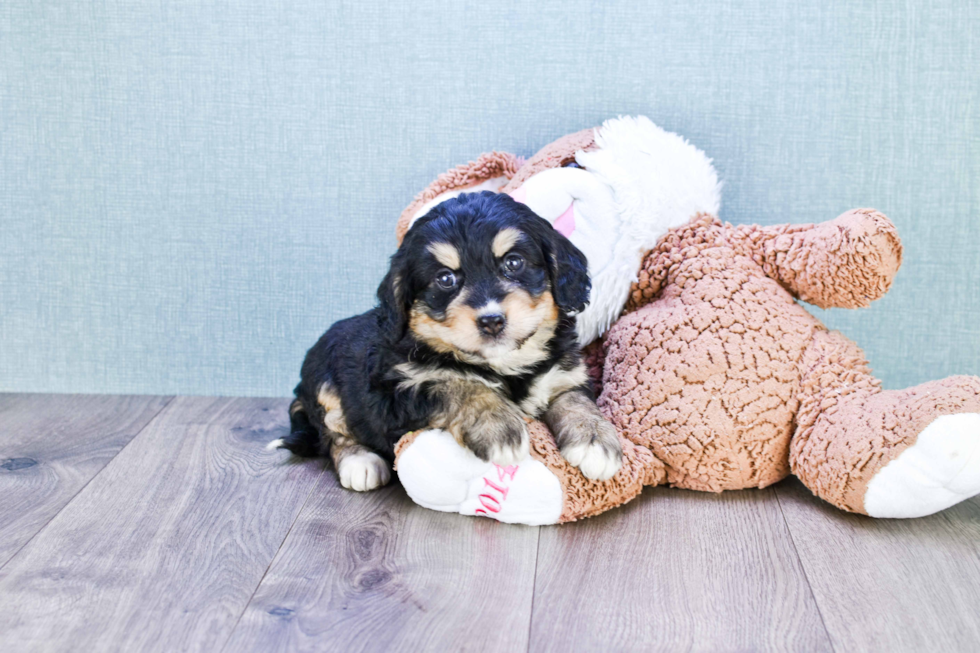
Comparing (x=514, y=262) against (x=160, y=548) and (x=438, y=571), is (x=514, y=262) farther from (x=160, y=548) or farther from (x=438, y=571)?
(x=160, y=548)

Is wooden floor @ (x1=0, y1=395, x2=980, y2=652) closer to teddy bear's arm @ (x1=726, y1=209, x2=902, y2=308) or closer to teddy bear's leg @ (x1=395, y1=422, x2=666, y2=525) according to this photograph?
teddy bear's leg @ (x1=395, y1=422, x2=666, y2=525)

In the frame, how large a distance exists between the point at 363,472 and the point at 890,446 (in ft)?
4.28

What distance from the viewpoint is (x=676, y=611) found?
1645mm

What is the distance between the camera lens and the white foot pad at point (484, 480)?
1.99 m

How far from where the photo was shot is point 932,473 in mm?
1875

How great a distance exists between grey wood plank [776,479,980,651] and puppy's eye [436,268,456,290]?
99 centimetres

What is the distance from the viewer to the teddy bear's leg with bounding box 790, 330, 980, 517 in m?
1.86

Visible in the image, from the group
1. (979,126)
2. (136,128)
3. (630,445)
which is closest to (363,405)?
(630,445)

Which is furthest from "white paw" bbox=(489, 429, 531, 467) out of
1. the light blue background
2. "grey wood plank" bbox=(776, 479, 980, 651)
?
the light blue background

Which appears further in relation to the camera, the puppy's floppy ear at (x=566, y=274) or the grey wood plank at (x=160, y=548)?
the puppy's floppy ear at (x=566, y=274)

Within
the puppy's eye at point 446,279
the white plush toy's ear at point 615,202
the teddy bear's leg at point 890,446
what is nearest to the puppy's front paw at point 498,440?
the puppy's eye at point 446,279

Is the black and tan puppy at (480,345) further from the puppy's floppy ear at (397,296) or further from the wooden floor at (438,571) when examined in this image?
the wooden floor at (438,571)

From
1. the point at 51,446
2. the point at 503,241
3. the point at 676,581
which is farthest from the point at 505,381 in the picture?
the point at 51,446

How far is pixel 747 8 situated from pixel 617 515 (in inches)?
67.5
